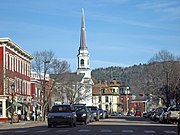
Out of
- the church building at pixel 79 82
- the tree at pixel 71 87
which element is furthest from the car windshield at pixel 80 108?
the church building at pixel 79 82

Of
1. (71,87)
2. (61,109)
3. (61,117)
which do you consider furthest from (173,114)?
(71,87)

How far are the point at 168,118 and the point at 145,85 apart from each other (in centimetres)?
4357

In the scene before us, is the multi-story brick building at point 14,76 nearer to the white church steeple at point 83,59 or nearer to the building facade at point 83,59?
the building facade at point 83,59

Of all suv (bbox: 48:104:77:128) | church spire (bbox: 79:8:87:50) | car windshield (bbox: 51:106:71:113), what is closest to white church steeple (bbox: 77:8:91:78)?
church spire (bbox: 79:8:87:50)

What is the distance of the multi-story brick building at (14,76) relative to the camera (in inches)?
2601

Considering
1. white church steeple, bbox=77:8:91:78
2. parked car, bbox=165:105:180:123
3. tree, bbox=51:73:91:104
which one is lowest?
parked car, bbox=165:105:180:123

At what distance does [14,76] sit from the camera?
72875mm

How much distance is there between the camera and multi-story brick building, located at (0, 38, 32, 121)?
66.1 meters

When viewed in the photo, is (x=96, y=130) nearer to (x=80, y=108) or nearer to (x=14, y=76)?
(x=80, y=108)

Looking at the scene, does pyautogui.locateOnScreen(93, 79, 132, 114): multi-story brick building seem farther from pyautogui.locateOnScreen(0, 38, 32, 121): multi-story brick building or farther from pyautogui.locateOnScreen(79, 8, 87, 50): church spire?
pyautogui.locateOnScreen(0, 38, 32, 121): multi-story brick building

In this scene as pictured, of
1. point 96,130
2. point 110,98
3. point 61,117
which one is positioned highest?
point 110,98

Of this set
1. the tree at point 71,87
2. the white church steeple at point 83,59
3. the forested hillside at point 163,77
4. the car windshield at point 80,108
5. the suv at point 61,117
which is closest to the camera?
the suv at point 61,117

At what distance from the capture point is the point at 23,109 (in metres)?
82.1

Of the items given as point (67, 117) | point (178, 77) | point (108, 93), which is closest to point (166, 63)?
point (178, 77)
